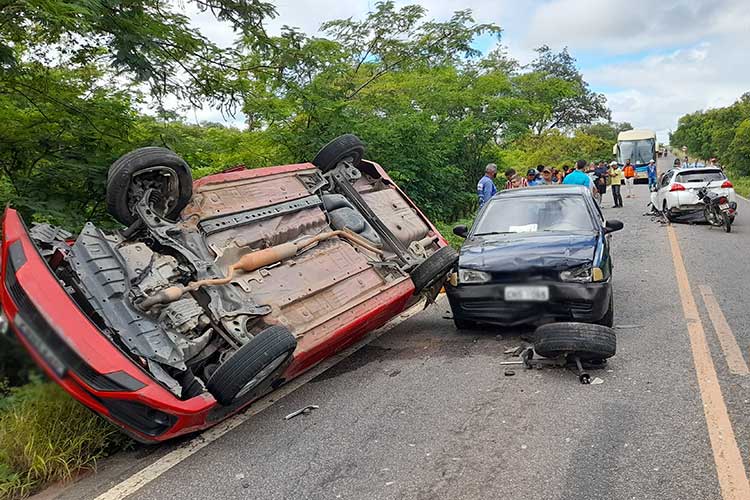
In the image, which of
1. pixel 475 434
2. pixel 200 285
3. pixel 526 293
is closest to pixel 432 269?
pixel 526 293

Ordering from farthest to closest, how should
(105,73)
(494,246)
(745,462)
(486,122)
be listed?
(486,122), (105,73), (494,246), (745,462)

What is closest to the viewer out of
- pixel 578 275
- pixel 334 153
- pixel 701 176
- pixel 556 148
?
pixel 578 275

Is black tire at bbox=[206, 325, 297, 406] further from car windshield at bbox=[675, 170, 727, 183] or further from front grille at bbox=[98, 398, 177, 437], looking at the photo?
car windshield at bbox=[675, 170, 727, 183]

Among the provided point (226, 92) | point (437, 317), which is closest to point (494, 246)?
point (437, 317)

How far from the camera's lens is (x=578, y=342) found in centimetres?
464

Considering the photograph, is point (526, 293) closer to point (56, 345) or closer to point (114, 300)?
point (114, 300)

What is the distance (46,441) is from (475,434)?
2.66 meters

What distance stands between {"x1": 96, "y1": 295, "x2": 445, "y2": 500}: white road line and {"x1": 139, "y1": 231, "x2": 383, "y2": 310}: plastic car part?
0.95 meters

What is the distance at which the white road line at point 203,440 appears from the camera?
3.32 meters

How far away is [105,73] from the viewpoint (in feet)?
22.6

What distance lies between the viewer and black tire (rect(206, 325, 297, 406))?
365cm

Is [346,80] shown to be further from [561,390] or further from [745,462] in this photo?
Answer: [745,462]

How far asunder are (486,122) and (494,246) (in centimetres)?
1136

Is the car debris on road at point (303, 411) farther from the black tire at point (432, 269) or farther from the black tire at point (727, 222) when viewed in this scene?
the black tire at point (727, 222)
